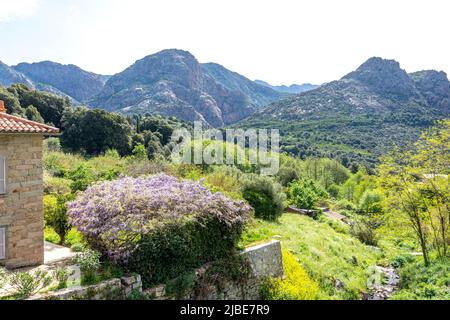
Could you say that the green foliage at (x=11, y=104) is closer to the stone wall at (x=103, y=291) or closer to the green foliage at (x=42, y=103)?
the green foliage at (x=42, y=103)

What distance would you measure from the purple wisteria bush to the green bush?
9959 mm

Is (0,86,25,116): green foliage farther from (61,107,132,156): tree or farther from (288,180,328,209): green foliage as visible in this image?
(288,180,328,209): green foliage

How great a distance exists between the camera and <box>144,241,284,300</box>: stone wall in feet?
32.8

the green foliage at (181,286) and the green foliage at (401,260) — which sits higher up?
the green foliage at (181,286)

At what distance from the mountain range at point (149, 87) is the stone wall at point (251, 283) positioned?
123884 mm

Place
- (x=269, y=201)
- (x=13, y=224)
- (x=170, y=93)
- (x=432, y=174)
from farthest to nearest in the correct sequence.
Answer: (x=170, y=93) → (x=269, y=201) → (x=432, y=174) → (x=13, y=224)

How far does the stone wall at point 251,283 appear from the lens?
1001 cm

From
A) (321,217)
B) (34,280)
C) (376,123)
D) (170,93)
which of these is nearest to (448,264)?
(321,217)

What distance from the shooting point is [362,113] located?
117m

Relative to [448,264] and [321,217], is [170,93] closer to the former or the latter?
[321,217]

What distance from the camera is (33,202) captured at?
431 inches

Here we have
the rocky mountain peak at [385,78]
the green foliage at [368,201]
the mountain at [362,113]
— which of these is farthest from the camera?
the rocky mountain peak at [385,78]

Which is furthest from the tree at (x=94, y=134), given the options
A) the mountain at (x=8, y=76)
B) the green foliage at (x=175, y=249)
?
the mountain at (x=8, y=76)
